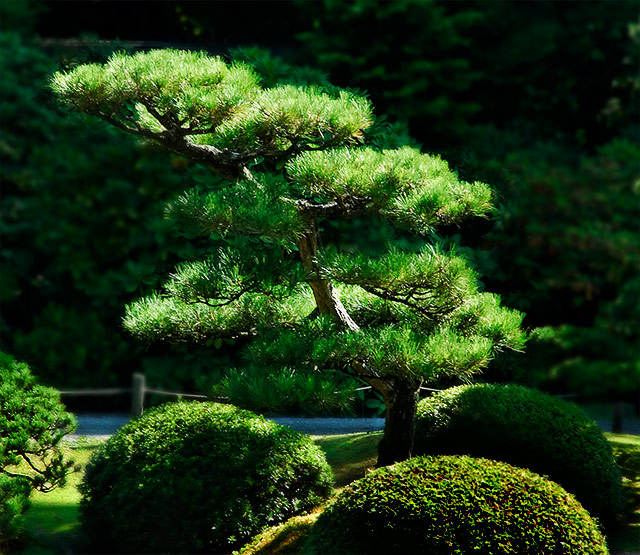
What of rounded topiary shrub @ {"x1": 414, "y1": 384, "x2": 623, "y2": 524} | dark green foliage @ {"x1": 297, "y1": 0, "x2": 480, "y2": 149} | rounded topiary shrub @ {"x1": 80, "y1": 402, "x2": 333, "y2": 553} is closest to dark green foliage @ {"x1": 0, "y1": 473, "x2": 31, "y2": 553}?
rounded topiary shrub @ {"x1": 80, "y1": 402, "x2": 333, "y2": 553}

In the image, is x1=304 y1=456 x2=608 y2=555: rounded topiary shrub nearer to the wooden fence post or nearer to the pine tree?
the pine tree

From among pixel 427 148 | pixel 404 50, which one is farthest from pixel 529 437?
pixel 427 148

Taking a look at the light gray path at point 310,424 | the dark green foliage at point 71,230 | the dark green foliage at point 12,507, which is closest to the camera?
the dark green foliage at point 12,507

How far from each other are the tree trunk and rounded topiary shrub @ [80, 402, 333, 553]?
366 millimetres

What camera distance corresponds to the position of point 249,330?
147 inches

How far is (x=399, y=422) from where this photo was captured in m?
3.74

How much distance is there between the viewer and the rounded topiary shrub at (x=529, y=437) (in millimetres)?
3941

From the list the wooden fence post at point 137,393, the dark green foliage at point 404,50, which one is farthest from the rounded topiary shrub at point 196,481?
the dark green foliage at point 404,50

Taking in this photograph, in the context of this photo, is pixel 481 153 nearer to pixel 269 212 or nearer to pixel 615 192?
pixel 615 192

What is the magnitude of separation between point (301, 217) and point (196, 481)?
1.37 meters

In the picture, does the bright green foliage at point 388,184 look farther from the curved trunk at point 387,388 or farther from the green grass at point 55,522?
the green grass at point 55,522

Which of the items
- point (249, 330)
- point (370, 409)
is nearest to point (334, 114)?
point (249, 330)

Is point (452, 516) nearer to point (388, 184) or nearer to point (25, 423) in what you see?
point (388, 184)

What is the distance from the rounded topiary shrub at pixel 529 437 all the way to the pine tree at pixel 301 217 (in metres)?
0.65
